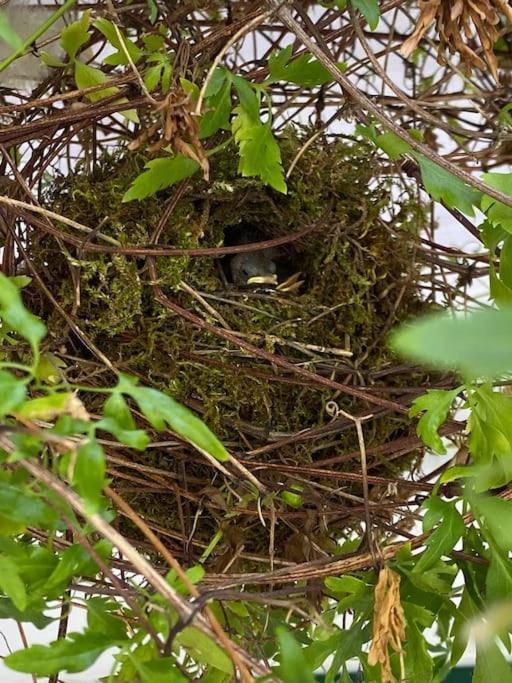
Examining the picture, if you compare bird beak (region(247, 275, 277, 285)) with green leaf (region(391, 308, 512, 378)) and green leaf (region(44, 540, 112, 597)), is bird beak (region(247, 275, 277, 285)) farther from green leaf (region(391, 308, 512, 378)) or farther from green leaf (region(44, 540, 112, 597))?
green leaf (region(391, 308, 512, 378))

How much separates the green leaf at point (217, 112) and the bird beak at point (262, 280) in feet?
0.66

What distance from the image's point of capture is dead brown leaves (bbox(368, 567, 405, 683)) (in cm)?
55

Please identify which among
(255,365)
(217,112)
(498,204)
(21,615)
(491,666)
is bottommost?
(491,666)

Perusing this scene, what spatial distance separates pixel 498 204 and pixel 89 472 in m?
0.38

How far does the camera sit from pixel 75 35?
27.9 inches

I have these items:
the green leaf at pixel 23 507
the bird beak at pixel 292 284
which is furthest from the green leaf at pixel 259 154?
the green leaf at pixel 23 507

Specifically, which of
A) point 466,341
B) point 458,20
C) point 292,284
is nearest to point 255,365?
point 292,284

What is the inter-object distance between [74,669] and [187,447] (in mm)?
292

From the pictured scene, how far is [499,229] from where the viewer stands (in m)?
0.64

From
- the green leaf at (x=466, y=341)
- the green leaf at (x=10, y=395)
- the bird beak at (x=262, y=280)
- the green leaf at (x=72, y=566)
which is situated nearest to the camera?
the green leaf at (x=466, y=341)

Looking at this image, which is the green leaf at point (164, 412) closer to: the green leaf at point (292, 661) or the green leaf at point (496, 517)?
the green leaf at point (292, 661)

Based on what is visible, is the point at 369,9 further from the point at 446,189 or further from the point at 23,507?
the point at 23,507

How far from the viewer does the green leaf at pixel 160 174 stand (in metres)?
0.65

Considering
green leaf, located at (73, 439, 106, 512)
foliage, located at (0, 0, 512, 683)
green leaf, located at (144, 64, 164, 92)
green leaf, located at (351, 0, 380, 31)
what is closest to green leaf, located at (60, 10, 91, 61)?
foliage, located at (0, 0, 512, 683)
